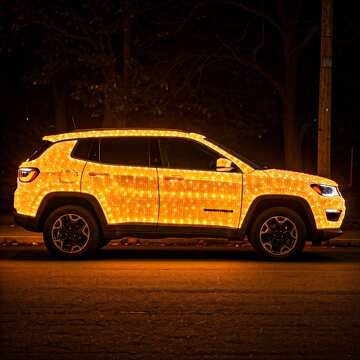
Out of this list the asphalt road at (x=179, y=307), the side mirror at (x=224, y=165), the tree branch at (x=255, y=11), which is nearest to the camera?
the asphalt road at (x=179, y=307)

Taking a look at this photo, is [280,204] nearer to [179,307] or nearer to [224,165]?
[224,165]

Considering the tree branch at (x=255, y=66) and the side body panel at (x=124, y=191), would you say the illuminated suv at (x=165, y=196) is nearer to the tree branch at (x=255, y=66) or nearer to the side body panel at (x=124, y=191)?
the side body panel at (x=124, y=191)

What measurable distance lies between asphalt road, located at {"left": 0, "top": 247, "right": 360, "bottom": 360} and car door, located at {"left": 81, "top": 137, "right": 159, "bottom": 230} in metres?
0.62

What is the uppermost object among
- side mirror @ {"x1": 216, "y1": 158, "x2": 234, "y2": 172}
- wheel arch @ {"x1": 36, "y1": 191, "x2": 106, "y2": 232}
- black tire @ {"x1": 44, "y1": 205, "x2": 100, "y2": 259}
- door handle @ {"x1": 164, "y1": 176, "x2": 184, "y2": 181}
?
side mirror @ {"x1": 216, "y1": 158, "x2": 234, "y2": 172}

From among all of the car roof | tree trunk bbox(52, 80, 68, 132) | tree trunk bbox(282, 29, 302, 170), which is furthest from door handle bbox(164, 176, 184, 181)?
tree trunk bbox(52, 80, 68, 132)

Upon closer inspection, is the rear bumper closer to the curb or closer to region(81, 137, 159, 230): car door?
region(81, 137, 159, 230): car door

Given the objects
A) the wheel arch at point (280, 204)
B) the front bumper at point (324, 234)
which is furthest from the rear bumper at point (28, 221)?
the front bumper at point (324, 234)

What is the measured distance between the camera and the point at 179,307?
33.6 ft

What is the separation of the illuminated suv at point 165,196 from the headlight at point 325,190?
0.5 inches

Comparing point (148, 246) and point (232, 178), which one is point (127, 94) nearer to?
point (148, 246)

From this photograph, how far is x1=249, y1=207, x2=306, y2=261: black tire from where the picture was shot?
14.3 m

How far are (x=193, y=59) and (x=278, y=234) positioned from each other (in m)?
14.5

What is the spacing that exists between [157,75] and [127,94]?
238cm

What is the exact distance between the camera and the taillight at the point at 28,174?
14463 millimetres
